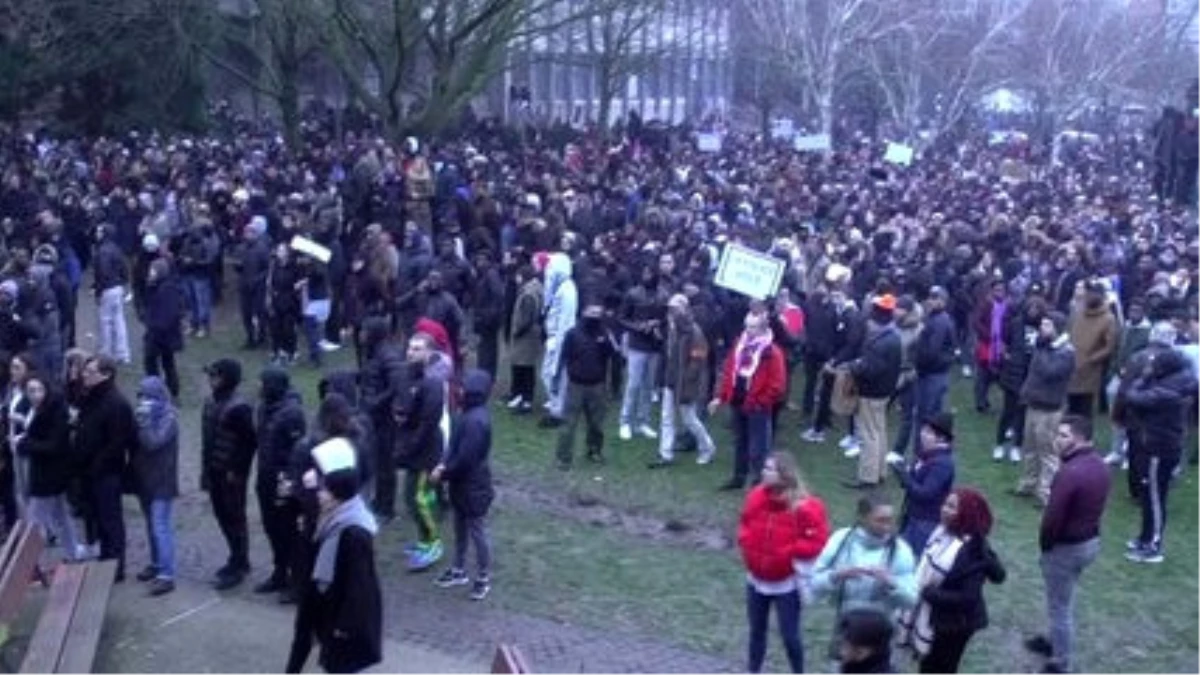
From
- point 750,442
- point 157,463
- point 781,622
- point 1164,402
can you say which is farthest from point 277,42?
point 781,622

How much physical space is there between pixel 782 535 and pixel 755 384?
4182mm

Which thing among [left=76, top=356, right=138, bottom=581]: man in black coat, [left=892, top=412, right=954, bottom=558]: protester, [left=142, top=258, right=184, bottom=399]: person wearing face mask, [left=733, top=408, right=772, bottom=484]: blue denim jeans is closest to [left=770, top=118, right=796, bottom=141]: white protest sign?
[left=142, top=258, right=184, bottom=399]: person wearing face mask

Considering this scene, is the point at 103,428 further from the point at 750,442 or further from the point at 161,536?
the point at 750,442

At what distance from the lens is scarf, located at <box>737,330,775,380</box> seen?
40.0ft

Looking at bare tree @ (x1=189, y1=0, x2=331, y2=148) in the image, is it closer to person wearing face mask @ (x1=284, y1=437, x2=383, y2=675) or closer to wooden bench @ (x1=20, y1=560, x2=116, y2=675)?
wooden bench @ (x1=20, y1=560, x2=116, y2=675)

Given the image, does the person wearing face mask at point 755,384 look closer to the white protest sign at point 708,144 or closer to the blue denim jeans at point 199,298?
the blue denim jeans at point 199,298

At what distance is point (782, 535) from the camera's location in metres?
8.09

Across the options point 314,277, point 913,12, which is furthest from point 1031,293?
point 913,12

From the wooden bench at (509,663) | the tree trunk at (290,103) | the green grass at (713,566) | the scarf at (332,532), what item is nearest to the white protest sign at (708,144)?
the tree trunk at (290,103)

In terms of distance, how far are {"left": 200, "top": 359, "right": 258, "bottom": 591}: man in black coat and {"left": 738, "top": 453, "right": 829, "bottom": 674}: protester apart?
3.47 m

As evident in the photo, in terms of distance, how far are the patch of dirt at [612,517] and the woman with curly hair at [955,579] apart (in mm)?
3722

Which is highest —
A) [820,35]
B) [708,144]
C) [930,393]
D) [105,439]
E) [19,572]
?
[820,35]

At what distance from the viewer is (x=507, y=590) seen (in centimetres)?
1036

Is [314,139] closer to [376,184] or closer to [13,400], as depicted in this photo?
[376,184]
